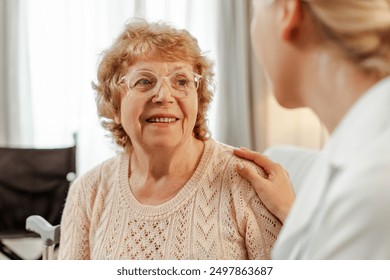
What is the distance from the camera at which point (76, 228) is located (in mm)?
1049

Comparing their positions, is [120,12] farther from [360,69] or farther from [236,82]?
[360,69]

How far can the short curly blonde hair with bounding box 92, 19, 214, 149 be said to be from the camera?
0.97 m

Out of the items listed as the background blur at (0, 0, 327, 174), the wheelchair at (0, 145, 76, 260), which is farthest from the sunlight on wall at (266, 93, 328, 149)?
the wheelchair at (0, 145, 76, 260)

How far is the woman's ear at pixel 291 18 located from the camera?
20.8 inches

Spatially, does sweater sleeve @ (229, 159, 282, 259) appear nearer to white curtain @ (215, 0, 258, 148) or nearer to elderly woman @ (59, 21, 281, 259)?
elderly woman @ (59, 21, 281, 259)

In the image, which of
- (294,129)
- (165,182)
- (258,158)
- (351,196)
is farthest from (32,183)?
(351,196)

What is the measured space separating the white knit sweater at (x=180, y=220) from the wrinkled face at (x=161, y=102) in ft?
Answer: 0.27

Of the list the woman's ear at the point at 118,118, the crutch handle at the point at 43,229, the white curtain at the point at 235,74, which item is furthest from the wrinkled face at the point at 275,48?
the white curtain at the point at 235,74

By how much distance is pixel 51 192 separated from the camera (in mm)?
2006

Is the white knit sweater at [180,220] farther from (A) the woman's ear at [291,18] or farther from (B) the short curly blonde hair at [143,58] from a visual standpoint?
(A) the woman's ear at [291,18]

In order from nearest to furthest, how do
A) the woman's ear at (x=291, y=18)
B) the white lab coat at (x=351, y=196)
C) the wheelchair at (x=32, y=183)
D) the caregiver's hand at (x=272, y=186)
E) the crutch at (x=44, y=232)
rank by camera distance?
the white lab coat at (x=351, y=196) → the woman's ear at (x=291, y=18) → the caregiver's hand at (x=272, y=186) → the crutch at (x=44, y=232) → the wheelchair at (x=32, y=183)

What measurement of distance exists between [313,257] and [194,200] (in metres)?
0.49

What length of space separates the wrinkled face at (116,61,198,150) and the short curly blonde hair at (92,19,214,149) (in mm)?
18
